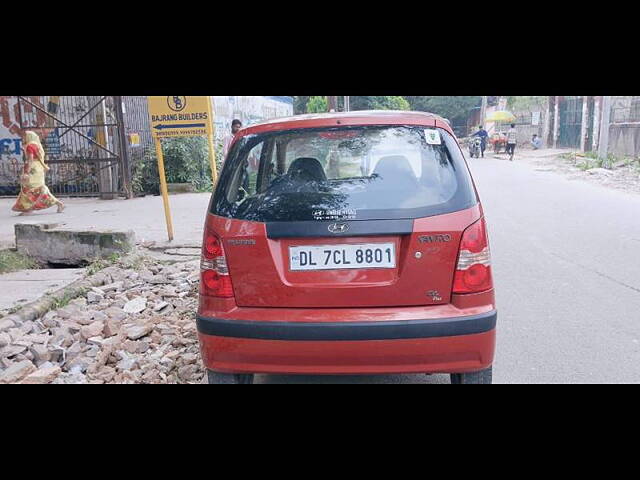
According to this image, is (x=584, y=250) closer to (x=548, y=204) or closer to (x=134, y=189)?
(x=548, y=204)

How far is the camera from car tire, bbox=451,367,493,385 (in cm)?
319

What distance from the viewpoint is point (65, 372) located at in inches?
166

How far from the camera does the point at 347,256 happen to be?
2.93 metres

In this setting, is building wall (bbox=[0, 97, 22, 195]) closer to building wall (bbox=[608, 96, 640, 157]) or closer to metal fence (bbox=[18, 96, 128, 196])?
metal fence (bbox=[18, 96, 128, 196])

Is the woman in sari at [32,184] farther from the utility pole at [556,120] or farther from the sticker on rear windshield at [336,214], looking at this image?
the utility pole at [556,120]

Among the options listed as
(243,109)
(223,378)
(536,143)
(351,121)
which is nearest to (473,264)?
(351,121)

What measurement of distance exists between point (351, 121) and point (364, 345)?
47.0 inches

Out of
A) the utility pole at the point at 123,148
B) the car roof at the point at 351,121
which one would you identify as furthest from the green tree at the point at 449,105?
the car roof at the point at 351,121

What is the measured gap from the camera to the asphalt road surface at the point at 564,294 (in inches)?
159

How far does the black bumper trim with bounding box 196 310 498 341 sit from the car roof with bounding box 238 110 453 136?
107 cm

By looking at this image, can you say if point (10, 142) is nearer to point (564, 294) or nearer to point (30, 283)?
point (30, 283)

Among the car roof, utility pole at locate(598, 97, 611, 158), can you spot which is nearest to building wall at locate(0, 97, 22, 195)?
the car roof

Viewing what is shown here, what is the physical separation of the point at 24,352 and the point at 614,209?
10521 mm

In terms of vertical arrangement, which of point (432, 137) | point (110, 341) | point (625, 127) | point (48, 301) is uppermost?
point (625, 127)
